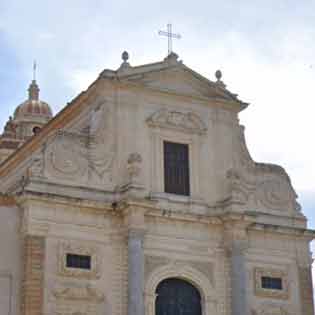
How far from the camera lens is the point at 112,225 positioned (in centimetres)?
2862

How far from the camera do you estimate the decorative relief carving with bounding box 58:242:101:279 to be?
89.6 ft

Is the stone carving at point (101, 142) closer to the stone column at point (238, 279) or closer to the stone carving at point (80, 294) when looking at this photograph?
the stone carving at point (80, 294)

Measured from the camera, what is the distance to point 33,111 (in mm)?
44500

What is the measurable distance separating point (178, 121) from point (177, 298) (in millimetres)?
5666

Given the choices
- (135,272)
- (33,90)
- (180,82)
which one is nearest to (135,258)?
(135,272)

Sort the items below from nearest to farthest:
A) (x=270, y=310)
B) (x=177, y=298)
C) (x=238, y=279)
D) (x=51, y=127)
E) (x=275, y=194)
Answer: (x=177, y=298) < (x=238, y=279) < (x=270, y=310) < (x=275, y=194) < (x=51, y=127)

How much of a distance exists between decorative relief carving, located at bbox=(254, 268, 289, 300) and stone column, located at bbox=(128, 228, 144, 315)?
4116 mm

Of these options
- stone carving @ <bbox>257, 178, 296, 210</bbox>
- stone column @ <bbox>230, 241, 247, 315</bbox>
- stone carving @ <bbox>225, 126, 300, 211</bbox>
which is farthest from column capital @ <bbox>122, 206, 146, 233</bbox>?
stone carving @ <bbox>257, 178, 296, 210</bbox>

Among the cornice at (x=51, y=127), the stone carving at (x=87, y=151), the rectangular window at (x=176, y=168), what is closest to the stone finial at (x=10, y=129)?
the cornice at (x=51, y=127)

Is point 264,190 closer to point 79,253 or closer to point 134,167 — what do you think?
point 134,167

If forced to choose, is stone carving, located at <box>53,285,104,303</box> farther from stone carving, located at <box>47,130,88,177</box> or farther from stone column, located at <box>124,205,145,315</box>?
stone carving, located at <box>47,130,88,177</box>

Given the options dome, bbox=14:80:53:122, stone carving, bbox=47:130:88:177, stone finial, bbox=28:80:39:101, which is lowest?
stone carving, bbox=47:130:88:177

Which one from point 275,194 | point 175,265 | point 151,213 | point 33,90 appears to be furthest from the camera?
point 33,90

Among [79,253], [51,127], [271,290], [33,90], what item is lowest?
[271,290]
